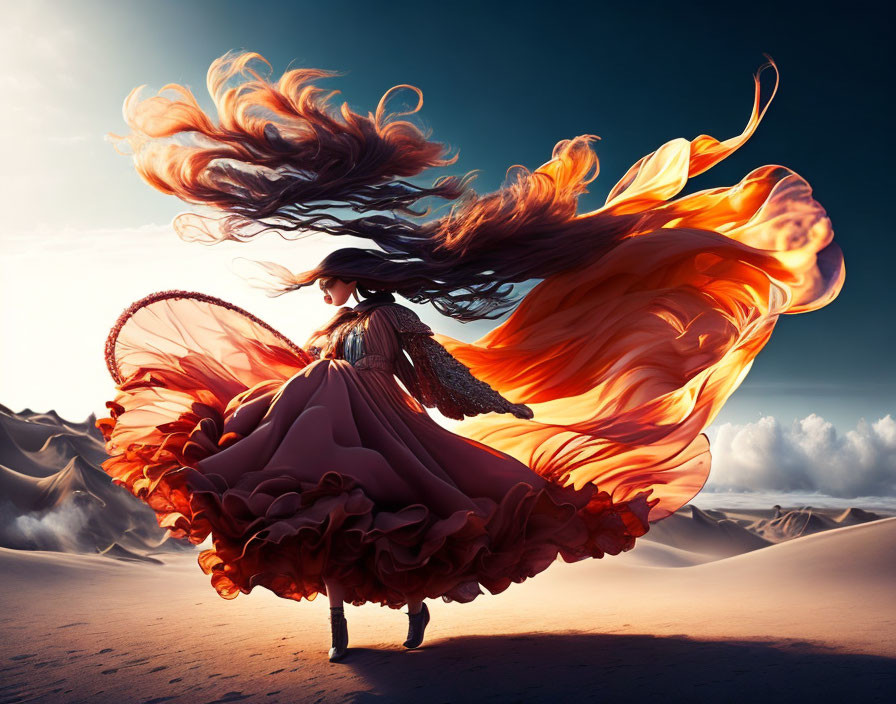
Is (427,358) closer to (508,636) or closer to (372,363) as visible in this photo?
(372,363)

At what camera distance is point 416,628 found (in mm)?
4418

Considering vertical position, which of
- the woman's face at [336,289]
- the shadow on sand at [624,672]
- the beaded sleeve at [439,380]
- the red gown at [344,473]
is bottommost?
the shadow on sand at [624,672]

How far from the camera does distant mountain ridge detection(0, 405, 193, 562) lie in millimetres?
10266

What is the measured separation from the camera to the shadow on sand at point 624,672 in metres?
3.35

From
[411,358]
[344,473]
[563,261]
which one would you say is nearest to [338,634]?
[344,473]

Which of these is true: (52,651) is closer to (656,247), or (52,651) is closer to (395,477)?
(395,477)

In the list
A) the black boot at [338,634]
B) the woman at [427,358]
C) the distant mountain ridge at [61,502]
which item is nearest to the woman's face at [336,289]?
the woman at [427,358]

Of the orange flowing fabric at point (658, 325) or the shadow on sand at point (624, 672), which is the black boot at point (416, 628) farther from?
the orange flowing fabric at point (658, 325)

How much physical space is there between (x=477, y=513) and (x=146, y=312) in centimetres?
276

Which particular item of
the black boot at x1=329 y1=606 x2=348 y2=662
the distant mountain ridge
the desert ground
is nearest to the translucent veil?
the desert ground

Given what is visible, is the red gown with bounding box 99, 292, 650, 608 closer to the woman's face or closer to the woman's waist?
the woman's waist

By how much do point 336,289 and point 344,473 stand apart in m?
1.63

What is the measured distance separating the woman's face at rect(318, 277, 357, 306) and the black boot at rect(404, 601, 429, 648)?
218 centimetres

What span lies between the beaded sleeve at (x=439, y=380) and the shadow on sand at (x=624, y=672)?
152 cm
